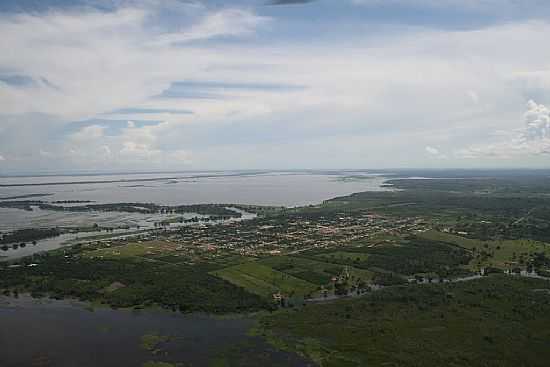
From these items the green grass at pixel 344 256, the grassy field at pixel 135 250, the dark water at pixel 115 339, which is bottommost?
the dark water at pixel 115 339

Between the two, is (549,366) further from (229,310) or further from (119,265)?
(119,265)

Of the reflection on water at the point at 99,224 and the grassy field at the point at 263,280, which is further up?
the reflection on water at the point at 99,224

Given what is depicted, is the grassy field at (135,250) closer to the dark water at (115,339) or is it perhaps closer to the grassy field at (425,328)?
the dark water at (115,339)

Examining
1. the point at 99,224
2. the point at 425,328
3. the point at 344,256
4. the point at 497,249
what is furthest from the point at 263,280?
the point at 99,224

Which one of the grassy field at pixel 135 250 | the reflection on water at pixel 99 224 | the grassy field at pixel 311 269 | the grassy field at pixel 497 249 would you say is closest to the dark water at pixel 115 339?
the grassy field at pixel 311 269

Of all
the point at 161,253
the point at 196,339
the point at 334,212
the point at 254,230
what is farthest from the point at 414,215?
the point at 196,339

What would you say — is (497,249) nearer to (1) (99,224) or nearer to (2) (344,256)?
(2) (344,256)

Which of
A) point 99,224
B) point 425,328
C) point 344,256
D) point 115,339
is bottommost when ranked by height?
point 115,339
